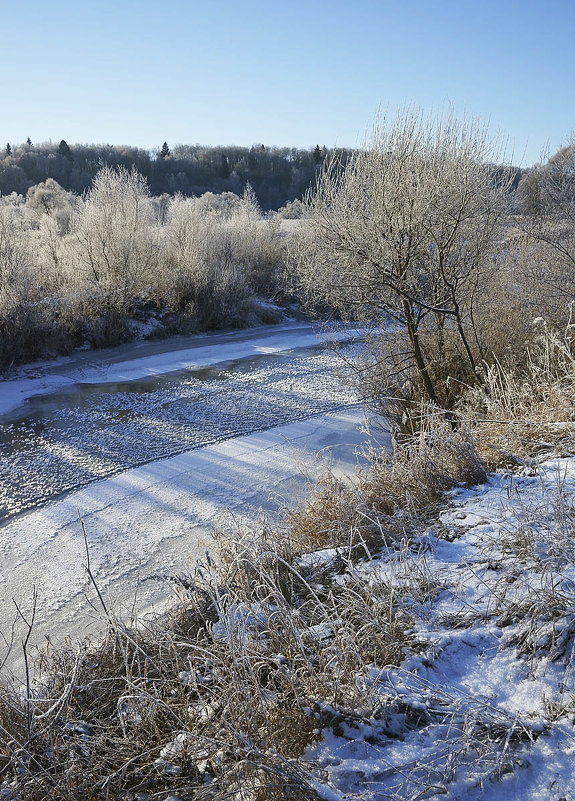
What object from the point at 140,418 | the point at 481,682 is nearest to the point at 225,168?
the point at 140,418

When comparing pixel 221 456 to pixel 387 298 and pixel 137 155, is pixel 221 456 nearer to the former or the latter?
pixel 387 298

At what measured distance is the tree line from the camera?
44.8 metres

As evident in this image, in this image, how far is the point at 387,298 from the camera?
7.93 m

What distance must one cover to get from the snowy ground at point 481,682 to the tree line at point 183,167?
153 feet

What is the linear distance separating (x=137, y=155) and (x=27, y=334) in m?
46.2

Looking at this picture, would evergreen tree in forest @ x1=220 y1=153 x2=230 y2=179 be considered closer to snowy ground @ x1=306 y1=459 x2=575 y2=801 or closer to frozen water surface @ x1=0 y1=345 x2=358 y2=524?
frozen water surface @ x1=0 y1=345 x2=358 y2=524

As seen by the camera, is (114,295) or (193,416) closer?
(193,416)

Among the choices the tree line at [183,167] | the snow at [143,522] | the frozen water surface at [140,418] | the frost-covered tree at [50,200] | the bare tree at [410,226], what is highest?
the tree line at [183,167]

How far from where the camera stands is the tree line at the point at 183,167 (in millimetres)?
44812

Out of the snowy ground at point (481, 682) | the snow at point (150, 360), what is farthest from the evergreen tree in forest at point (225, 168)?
the snowy ground at point (481, 682)

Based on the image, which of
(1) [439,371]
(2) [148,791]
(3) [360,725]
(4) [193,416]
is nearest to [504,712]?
(3) [360,725]

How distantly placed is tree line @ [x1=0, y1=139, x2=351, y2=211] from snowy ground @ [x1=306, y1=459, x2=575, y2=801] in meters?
46.6

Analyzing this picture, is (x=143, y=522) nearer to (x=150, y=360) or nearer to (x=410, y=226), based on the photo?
(x=410, y=226)

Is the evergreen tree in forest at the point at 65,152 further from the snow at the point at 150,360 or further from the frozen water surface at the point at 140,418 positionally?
the frozen water surface at the point at 140,418
